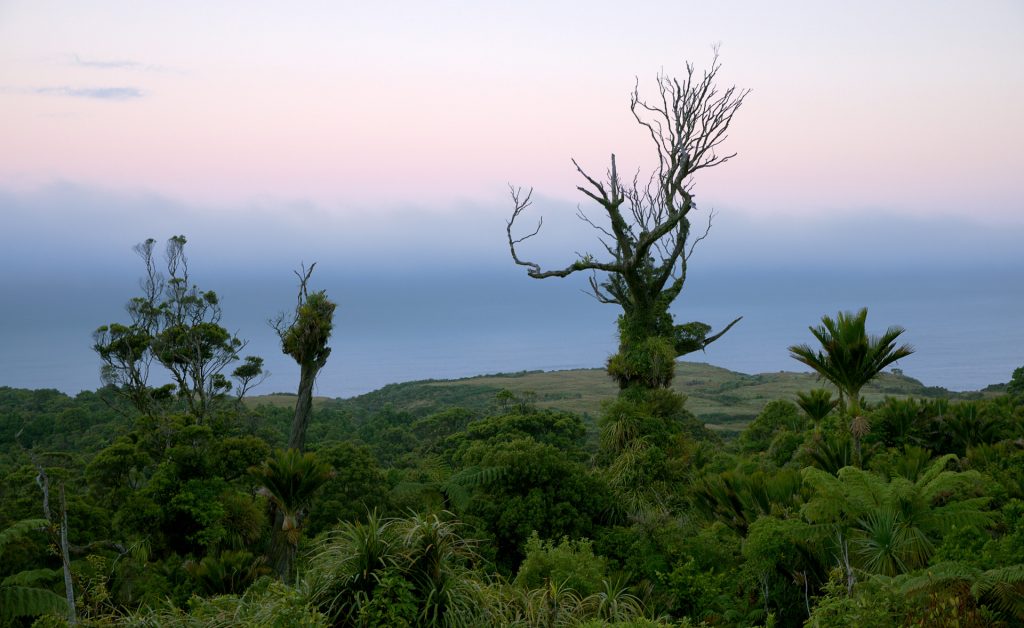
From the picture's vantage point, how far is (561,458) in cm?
Result: 1440

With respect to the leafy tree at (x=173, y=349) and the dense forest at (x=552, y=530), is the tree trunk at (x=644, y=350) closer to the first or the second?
the dense forest at (x=552, y=530)

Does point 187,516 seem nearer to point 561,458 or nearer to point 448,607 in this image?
point 561,458

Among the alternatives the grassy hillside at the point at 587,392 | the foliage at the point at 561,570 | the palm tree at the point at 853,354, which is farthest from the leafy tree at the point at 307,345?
the grassy hillside at the point at 587,392

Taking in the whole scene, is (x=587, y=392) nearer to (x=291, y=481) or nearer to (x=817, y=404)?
(x=817, y=404)

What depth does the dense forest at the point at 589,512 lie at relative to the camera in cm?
675

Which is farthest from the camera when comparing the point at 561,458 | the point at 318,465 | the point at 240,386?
the point at 240,386

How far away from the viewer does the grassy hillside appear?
2223 inches

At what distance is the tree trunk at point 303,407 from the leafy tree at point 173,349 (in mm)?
7471

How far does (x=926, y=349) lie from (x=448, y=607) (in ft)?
387

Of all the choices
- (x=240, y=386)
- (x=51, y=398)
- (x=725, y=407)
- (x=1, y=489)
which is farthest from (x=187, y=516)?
(x=725, y=407)

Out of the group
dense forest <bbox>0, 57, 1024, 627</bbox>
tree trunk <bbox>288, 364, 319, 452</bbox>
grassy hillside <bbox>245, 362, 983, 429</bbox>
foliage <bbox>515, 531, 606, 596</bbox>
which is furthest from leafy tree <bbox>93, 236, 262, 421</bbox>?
grassy hillside <bbox>245, 362, 983, 429</bbox>

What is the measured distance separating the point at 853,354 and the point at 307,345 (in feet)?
37.6

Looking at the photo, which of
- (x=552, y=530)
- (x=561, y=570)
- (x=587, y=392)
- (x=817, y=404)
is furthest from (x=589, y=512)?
(x=587, y=392)

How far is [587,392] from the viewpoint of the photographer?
7150 cm
